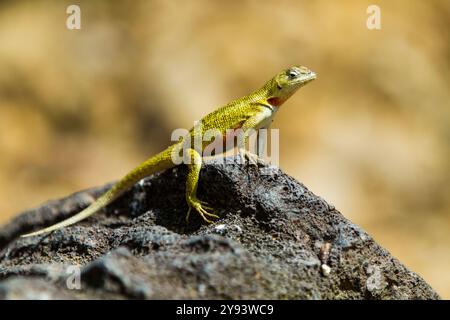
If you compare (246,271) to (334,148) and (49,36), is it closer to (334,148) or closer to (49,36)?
(334,148)

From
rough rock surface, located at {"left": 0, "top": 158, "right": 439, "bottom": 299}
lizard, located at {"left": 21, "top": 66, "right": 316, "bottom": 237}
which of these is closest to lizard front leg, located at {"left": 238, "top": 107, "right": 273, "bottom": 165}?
lizard, located at {"left": 21, "top": 66, "right": 316, "bottom": 237}

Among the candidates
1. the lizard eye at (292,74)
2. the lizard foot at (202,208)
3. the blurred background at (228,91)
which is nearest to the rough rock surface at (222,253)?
the lizard foot at (202,208)

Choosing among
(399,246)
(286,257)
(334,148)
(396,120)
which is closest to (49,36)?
(334,148)

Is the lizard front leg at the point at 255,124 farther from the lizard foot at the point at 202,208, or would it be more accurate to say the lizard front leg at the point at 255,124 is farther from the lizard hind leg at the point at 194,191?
the lizard foot at the point at 202,208

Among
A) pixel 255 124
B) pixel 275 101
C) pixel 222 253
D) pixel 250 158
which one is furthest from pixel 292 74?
pixel 222 253

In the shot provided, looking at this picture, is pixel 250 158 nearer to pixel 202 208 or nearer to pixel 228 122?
pixel 202 208

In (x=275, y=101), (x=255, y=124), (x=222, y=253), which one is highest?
(x=275, y=101)
